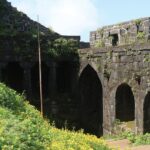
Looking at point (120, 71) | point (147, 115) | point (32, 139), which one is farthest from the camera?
point (120, 71)

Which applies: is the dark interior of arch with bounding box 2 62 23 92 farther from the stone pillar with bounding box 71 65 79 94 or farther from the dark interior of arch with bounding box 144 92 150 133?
the dark interior of arch with bounding box 144 92 150 133

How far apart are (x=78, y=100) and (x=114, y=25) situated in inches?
156

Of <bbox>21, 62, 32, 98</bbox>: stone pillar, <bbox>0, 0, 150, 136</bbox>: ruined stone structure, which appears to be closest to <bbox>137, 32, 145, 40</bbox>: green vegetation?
<bbox>0, 0, 150, 136</bbox>: ruined stone structure

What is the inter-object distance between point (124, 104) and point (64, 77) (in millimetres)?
5612

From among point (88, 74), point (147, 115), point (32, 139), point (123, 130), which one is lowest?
point (123, 130)

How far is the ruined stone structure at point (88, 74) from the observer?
1705 centimetres

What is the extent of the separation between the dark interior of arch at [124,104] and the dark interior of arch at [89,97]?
2.60 m

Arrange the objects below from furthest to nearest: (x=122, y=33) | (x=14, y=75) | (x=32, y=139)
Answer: (x=14, y=75) → (x=122, y=33) → (x=32, y=139)

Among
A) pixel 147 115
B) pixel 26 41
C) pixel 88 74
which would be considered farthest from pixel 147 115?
pixel 26 41

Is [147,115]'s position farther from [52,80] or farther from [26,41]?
[26,41]

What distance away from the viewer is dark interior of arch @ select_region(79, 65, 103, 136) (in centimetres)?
2167

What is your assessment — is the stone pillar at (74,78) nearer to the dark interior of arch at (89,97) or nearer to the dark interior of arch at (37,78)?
the dark interior of arch at (89,97)

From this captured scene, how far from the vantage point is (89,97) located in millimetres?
22094

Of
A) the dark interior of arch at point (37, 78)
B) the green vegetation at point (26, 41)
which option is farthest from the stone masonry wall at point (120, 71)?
the dark interior of arch at point (37, 78)
